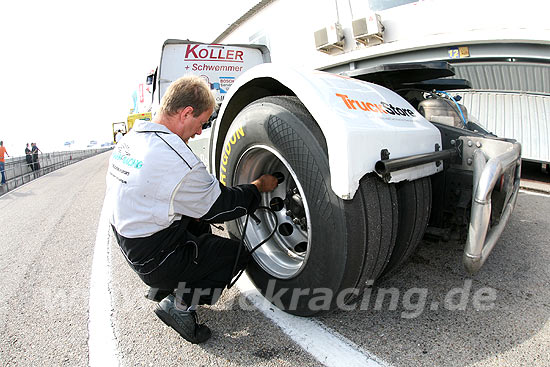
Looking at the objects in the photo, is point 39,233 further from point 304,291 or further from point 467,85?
point 467,85

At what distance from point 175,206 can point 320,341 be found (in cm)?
102

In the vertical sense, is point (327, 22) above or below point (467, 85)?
above

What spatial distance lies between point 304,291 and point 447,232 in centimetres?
109

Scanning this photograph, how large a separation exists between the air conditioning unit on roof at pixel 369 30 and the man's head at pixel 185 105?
23.0 ft

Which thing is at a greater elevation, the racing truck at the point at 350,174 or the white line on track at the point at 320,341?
the racing truck at the point at 350,174

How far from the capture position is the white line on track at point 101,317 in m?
1.78

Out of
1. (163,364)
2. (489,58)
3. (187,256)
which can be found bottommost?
(163,364)

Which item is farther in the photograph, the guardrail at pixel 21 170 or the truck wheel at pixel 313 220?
the guardrail at pixel 21 170

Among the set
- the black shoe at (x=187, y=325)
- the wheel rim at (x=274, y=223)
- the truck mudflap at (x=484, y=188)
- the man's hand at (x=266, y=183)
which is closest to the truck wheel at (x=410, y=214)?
the truck mudflap at (x=484, y=188)

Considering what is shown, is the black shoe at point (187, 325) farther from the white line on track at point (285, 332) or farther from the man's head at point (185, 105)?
the man's head at point (185, 105)

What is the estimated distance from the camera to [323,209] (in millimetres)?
1604

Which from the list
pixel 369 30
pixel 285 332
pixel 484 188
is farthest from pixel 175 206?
pixel 369 30

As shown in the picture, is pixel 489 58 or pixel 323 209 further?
pixel 489 58

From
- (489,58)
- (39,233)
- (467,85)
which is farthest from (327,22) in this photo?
(39,233)
